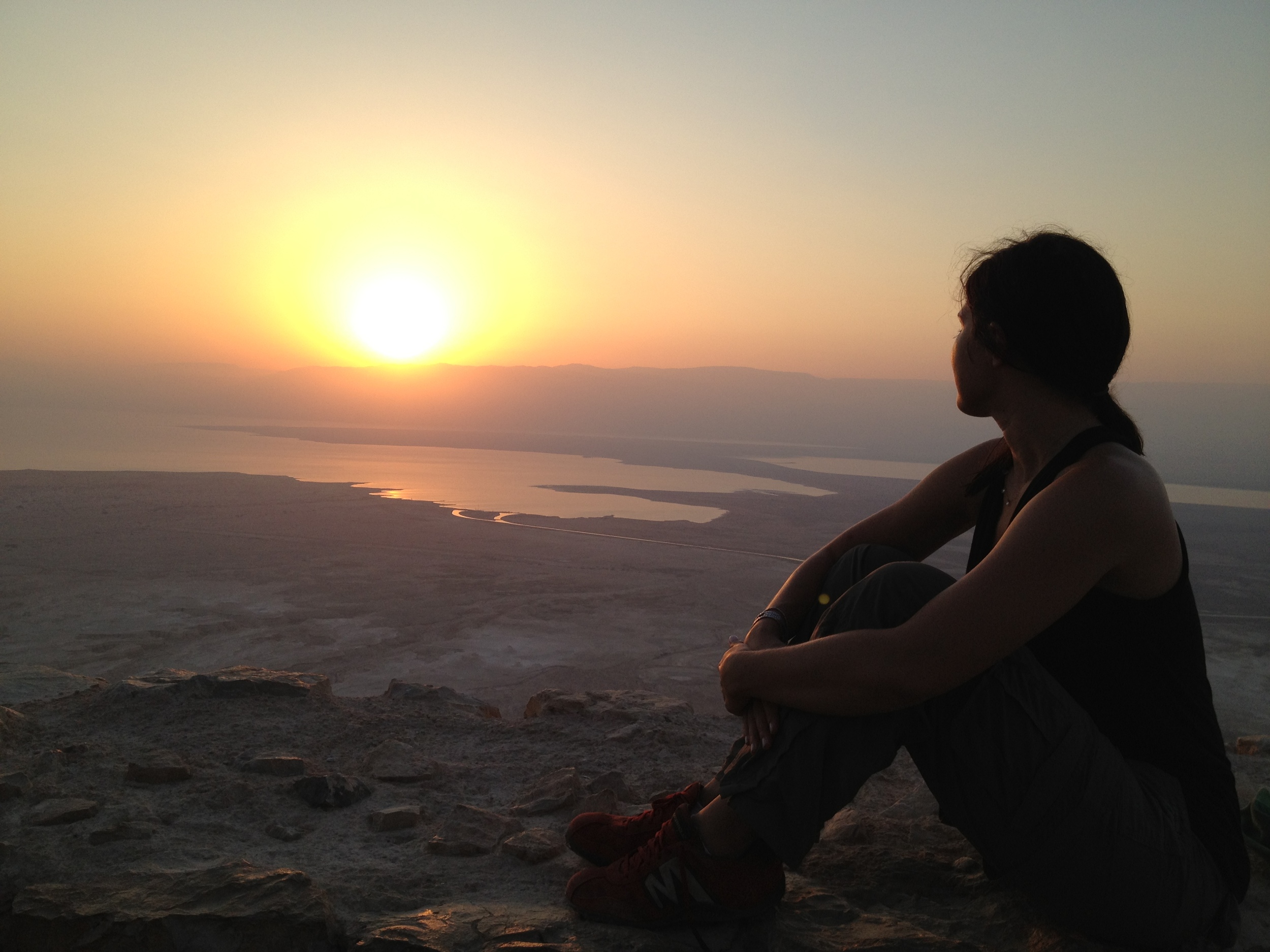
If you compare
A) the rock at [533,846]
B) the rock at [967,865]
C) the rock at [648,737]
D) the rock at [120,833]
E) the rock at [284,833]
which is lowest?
the rock at [648,737]

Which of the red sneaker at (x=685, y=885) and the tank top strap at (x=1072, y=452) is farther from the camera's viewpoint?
the red sneaker at (x=685, y=885)

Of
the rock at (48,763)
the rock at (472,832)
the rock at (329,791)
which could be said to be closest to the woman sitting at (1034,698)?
the rock at (472,832)

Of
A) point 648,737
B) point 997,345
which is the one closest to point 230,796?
point 648,737

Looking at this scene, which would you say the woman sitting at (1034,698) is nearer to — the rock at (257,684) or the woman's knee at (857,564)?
the woman's knee at (857,564)

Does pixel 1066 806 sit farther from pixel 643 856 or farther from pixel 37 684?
pixel 37 684

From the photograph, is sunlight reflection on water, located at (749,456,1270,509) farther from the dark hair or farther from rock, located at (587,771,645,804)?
the dark hair

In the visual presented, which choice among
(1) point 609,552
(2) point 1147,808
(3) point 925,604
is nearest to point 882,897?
(2) point 1147,808
